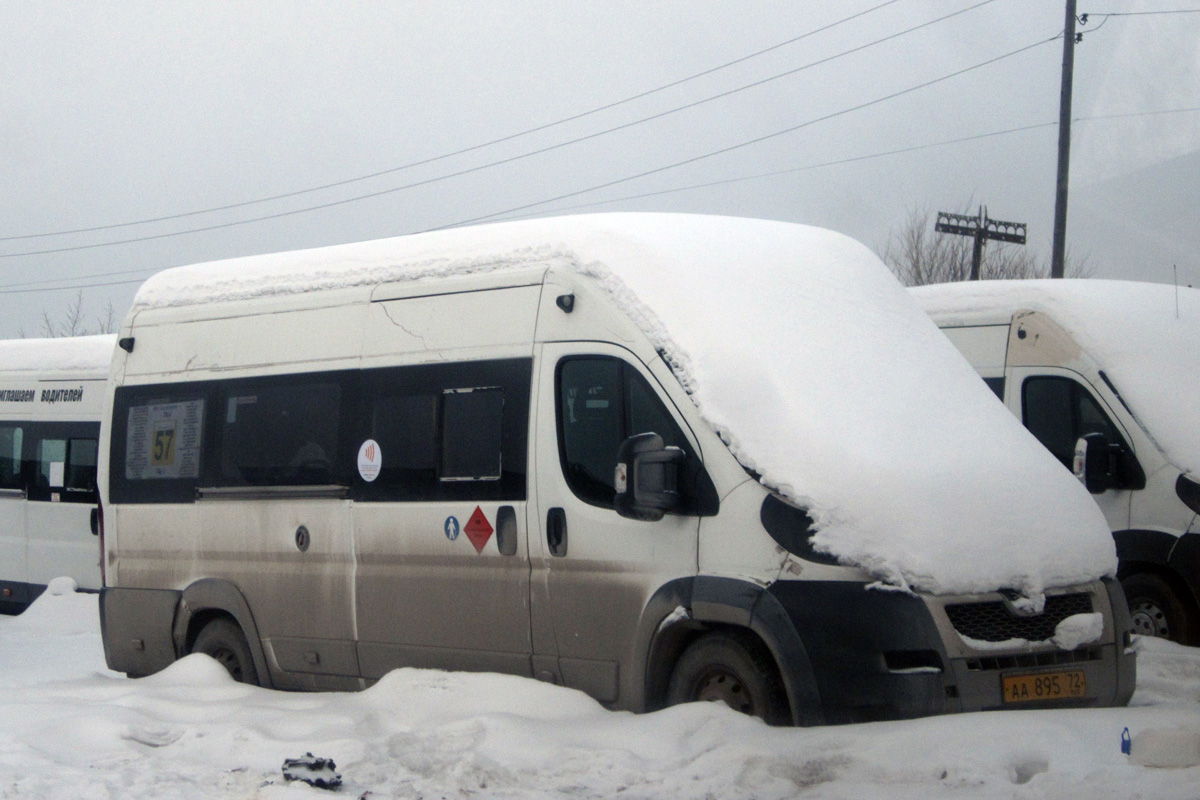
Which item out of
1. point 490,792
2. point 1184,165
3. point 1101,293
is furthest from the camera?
point 1184,165

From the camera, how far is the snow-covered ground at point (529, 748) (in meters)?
5.34

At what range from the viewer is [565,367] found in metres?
7.07

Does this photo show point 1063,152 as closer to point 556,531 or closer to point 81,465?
point 81,465

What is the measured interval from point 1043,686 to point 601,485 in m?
2.18

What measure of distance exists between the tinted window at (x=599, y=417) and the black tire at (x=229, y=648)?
2.80 meters

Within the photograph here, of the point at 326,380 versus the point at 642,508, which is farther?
the point at 326,380

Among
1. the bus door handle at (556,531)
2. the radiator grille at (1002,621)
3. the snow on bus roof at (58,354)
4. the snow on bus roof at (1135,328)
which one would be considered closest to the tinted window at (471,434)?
the bus door handle at (556,531)

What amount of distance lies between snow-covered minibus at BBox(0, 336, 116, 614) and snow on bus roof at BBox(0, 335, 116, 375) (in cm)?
1

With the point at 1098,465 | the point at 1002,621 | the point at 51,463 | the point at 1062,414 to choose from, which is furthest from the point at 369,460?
the point at 51,463

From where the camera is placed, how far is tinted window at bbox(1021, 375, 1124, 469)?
10297mm

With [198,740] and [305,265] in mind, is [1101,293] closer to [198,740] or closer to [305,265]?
[305,265]

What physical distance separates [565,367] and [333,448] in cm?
176

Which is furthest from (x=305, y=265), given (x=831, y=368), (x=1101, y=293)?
(x=1101, y=293)

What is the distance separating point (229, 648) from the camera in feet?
28.7
